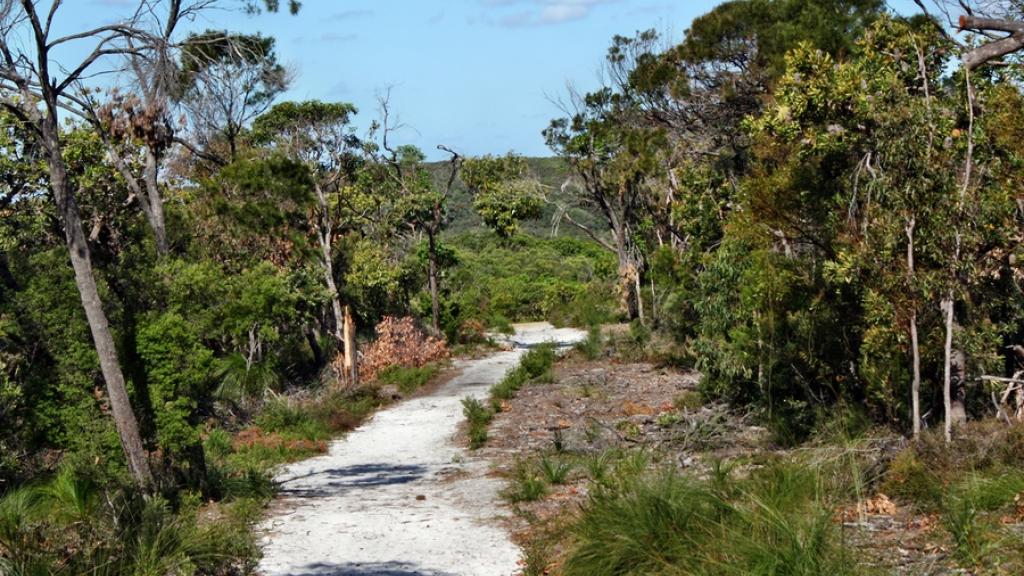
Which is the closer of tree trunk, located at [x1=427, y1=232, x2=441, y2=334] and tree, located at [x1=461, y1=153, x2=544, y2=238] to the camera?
tree trunk, located at [x1=427, y1=232, x2=441, y2=334]

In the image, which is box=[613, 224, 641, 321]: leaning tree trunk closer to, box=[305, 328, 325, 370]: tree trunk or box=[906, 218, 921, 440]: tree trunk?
box=[305, 328, 325, 370]: tree trunk

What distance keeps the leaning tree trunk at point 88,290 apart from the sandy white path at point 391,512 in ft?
4.95

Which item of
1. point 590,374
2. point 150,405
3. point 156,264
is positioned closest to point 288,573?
point 150,405

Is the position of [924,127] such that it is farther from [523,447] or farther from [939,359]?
[523,447]

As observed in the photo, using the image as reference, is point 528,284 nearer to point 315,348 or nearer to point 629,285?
point 629,285

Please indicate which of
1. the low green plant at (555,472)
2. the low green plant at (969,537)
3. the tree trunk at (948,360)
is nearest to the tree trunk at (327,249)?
the low green plant at (555,472)

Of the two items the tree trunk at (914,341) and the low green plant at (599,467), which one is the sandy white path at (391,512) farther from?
the tree trunk at (914,341)

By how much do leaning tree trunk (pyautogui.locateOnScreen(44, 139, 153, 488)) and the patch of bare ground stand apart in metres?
3.27

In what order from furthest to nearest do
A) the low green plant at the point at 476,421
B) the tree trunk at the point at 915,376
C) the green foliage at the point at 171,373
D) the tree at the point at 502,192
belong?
the tree at the point at 502,192 → the low green plant at the point at 476,421 → the green foliage at the point at 171,373 → the tree trunk at the point at 915,376

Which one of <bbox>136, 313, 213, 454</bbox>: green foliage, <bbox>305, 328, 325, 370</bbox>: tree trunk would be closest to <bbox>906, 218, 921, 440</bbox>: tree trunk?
<bbox>136, 313, 213, 454</bbox>: green foliage

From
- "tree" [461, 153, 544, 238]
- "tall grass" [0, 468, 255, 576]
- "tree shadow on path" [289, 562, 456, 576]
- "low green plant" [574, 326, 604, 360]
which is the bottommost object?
"low green plant" [574, 326, 604, 360]

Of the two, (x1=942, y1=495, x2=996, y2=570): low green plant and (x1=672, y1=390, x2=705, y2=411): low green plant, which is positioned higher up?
(x1=942, y1=495, x2=996, y2=570): low green plant

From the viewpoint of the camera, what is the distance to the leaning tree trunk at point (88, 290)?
7.96m

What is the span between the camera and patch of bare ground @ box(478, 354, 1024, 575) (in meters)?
6.79
